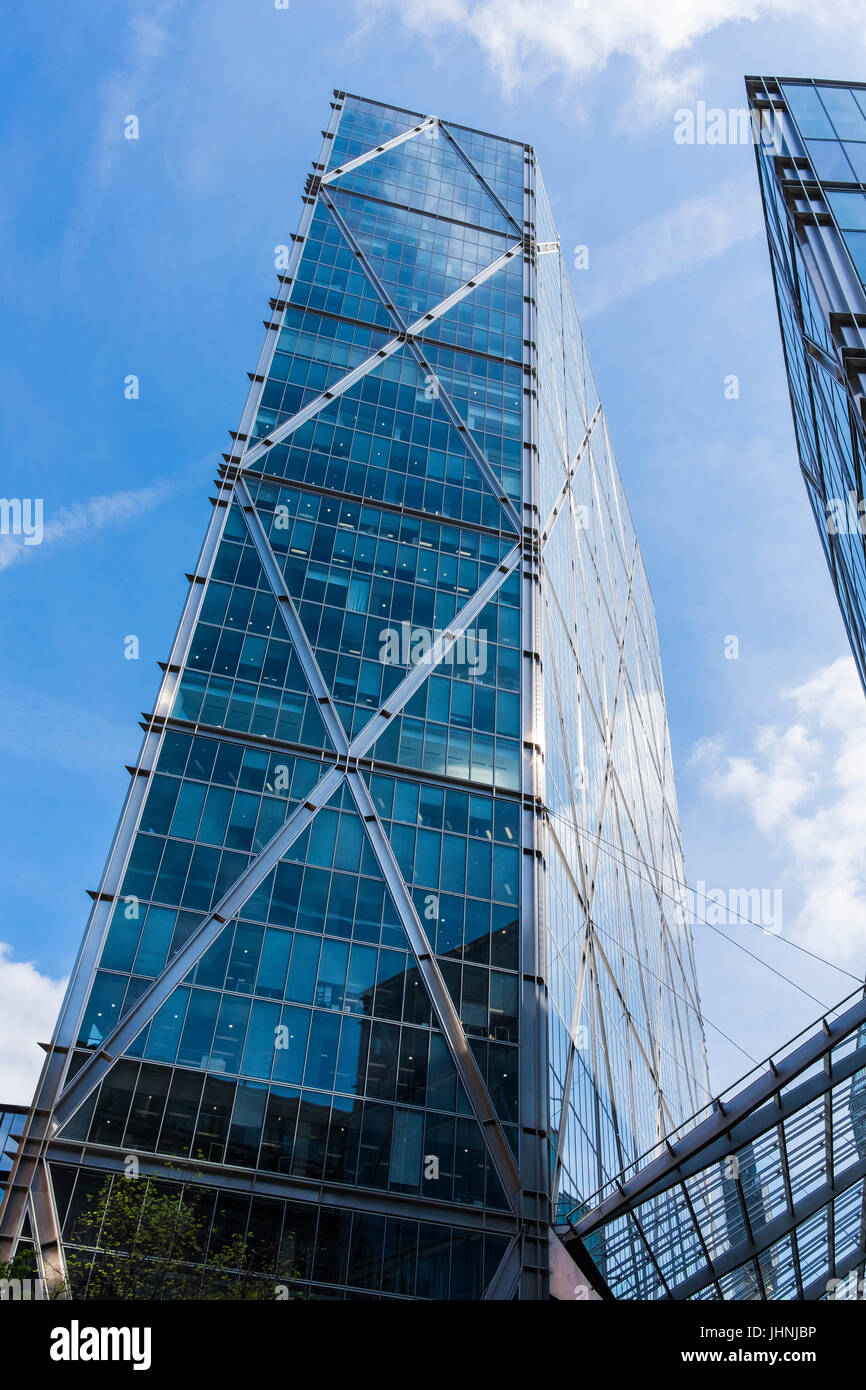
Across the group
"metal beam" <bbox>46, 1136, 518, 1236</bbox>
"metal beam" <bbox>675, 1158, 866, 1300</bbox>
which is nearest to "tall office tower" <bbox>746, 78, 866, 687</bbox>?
"metal beam" <bbox>675, 1158, 866, 1300</bbox>

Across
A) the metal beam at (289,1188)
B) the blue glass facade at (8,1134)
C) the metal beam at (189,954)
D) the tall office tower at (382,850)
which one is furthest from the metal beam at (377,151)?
the metal beam at (289,1188)

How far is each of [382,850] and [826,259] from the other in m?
22.2

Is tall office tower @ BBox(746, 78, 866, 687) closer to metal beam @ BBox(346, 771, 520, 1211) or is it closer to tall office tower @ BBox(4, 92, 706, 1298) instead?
tall office tower @ BBox(4, 92, 706, 1298)

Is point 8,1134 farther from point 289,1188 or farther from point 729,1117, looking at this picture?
point 729,1117

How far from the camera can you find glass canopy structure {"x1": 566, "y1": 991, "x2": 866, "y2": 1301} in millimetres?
22125

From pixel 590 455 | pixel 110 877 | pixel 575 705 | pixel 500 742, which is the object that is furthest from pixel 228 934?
pixel 590 455

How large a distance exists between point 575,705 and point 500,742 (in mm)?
10563

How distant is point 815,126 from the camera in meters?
31.1

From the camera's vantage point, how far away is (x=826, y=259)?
27.3 m

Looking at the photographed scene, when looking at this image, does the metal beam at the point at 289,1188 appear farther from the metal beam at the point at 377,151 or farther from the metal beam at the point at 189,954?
the metal beam at the point at 377,151

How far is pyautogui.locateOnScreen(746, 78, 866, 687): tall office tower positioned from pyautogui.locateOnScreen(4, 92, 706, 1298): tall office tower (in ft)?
48.1

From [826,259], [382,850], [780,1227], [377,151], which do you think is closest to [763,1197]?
[780,1227]

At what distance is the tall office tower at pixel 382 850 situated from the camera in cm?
2908
